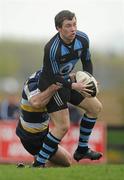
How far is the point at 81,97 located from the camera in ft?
46.3

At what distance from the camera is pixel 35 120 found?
14656 millimetres

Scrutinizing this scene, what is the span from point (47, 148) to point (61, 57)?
1.58 metres

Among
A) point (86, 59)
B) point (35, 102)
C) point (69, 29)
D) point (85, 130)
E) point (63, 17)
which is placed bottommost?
point (85, 130)

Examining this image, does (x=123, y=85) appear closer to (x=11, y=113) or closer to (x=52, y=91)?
(x=11, y=113)

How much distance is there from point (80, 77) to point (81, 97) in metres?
0.54

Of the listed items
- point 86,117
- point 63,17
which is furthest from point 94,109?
point 63,17

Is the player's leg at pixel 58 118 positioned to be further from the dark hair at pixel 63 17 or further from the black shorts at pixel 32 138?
the dark hair at pixel 63 17

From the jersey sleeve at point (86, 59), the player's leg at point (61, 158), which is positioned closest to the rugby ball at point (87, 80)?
the jersey sleeve at point (86, 59)

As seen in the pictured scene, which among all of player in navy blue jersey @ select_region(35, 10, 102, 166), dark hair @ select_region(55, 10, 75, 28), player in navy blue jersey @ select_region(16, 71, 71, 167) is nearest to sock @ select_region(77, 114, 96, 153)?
player in navy blue jersey @ select_region(35, 10, 102, 166)

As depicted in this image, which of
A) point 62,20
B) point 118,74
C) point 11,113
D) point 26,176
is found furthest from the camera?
point 118,74

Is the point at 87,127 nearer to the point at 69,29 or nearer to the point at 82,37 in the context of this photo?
the point at 82,37

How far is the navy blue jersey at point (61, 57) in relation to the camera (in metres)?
13.4

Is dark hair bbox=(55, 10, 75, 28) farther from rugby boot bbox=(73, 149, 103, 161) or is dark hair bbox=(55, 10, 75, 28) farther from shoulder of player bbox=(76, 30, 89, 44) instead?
rugby boot bbox=(73, 149, 103, 161)

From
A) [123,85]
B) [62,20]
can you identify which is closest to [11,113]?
[123,85]
